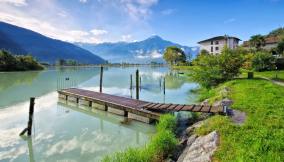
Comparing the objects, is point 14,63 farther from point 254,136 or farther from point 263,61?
point 254,136

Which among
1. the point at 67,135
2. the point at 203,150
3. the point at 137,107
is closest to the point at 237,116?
the point at 203,150

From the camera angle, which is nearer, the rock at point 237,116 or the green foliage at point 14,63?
the rock at point 237,116

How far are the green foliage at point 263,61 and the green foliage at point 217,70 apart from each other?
10613 mm

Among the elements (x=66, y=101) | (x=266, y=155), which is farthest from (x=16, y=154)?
(x=66, y=101)

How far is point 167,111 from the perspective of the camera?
14273mm

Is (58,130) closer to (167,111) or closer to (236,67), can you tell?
(167,111)

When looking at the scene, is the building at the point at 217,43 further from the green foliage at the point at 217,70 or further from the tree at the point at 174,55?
the green foliage at the point at 217,70

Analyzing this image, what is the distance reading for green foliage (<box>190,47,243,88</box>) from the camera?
87.0 feet

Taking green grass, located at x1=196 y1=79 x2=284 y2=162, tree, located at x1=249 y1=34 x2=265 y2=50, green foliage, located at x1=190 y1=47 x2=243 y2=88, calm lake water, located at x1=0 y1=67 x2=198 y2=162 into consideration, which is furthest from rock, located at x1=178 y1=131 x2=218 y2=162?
tree, located at x1=249 y1=34 x2=265 y2=50

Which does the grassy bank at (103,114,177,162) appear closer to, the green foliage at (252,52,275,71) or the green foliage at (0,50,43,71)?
the green foliage at (252,52,275,71)

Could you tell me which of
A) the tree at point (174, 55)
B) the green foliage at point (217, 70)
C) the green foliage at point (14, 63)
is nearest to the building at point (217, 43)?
the tree at point (174, 55)

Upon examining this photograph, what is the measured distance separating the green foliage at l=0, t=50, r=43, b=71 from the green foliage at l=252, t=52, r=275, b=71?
67898mm

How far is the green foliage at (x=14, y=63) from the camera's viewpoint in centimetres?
6850

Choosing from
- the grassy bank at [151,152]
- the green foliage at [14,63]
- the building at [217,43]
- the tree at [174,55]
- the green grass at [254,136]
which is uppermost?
the building at [217,43]
